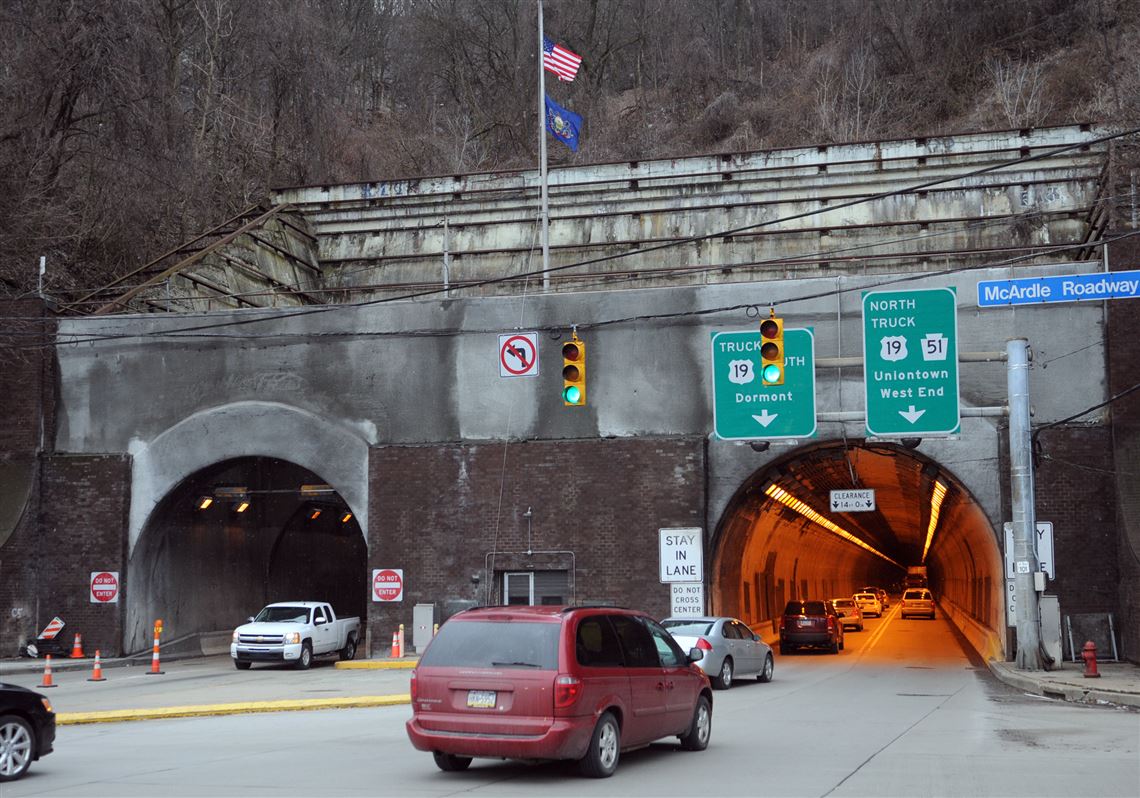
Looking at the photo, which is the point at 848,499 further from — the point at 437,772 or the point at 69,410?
the point at 437,772

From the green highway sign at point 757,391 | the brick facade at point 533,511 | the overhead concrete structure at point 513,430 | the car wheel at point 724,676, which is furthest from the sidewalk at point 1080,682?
the brick facade at point 533,511

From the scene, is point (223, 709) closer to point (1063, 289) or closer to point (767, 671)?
point (767, 671)

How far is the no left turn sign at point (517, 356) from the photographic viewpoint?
→ 1216 inches

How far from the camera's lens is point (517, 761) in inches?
535

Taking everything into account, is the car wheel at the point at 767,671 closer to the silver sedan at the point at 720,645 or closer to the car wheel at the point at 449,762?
the silver sedan at the point at 720,645

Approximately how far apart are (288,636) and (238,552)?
9233mm

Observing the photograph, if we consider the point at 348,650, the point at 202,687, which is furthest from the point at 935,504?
the point at 202,687

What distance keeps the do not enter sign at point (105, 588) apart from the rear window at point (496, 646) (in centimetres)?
2232

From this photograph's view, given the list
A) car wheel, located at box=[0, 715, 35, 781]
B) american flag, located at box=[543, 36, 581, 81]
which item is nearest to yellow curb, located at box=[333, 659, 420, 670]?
car wheel, located at box=[0, 715, 35, 781]

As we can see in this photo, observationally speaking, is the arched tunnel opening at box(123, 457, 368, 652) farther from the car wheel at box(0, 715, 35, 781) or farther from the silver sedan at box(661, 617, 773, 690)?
the car wheel at box(0, 715, 35, 781)

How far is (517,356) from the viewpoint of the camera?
30.9 m

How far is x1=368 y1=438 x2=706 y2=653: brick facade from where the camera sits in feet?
99.0

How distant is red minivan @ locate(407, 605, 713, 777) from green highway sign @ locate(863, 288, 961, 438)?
13.4 m

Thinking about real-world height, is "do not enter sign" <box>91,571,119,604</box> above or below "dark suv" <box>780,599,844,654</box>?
above
